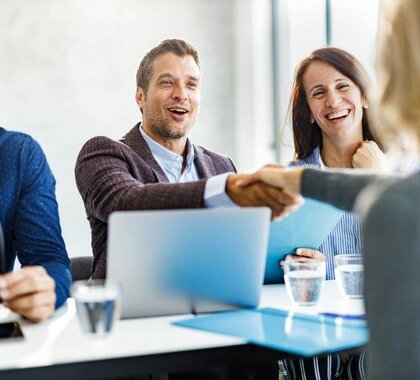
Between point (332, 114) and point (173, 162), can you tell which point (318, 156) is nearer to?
point (332, 114)

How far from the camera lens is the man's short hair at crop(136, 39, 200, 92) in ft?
9.25

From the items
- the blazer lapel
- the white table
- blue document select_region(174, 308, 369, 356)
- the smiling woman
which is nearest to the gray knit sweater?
blue document select_region(174, 308, 369, 356)

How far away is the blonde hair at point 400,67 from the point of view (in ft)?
3.32

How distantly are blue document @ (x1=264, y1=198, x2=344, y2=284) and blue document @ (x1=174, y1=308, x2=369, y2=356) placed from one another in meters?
0.33

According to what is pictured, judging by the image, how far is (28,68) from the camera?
5574 millimetres

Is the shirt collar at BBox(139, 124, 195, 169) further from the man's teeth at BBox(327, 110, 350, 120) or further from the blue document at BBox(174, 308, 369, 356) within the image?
the blue document at BBox(174, 308, 369, 356)

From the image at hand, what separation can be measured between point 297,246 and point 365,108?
101 cm

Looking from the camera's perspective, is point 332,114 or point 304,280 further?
point 332,114

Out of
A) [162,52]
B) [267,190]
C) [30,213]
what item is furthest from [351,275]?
[162,52]

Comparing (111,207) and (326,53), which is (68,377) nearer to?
(111,207)

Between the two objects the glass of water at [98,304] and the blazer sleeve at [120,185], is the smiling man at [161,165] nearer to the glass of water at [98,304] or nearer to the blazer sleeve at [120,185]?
the blazer sleeve at [120,185]

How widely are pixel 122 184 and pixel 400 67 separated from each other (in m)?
1.22

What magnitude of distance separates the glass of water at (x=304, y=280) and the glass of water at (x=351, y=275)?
4.7 inches

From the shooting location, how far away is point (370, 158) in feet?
8.61
